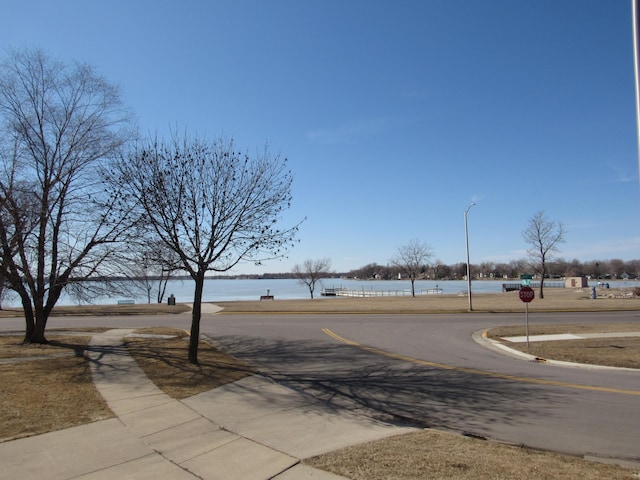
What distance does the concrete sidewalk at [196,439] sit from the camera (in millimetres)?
4980

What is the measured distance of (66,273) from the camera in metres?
13.8

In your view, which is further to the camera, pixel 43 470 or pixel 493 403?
pixel 493 403

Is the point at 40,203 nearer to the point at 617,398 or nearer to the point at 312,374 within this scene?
the point at 312,374

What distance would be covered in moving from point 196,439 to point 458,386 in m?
6.02

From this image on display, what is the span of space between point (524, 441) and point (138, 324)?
67.5 ft

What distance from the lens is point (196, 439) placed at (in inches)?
238

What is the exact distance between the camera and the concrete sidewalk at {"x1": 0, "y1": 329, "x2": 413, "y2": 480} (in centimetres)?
498

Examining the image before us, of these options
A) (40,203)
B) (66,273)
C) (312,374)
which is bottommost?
(312,374)

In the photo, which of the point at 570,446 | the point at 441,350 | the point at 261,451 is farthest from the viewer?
the point at 441,350

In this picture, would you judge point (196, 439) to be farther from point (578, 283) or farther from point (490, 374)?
point (578, 283)

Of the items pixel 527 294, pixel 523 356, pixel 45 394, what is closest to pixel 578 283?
pixel 527 294

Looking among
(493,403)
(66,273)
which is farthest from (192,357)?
(493,403)

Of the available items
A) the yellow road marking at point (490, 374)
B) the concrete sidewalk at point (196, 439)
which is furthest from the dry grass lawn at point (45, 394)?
the yellow road marking at point (490, 374)

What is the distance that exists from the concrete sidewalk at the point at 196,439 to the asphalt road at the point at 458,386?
4.00 feet
